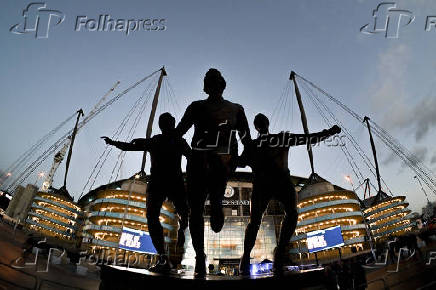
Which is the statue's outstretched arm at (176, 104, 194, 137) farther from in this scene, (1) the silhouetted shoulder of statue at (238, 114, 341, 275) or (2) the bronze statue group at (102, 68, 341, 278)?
(1) the silhouetted shoulder of statue at (238, 114, 341, 275)

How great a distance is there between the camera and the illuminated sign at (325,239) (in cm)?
3425

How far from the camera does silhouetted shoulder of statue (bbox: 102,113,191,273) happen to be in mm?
3787

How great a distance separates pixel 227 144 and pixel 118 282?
2081 mm

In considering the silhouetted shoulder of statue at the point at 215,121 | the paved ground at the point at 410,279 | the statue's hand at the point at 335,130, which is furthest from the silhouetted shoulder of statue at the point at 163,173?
the paved ground at the point at 410,279

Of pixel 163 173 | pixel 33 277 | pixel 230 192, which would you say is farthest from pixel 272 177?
pixel 230 192

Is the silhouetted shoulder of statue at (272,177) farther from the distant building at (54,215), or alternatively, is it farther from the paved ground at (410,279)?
the distant building at (54,215)

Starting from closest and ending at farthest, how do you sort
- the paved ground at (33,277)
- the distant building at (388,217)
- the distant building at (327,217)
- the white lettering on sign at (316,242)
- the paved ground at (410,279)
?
the paved ground at (33,277) → the paved ground at (410,279) → the white lettering on sign at (316,242) → the distant building at (327,217) → the distant building at (388,217)

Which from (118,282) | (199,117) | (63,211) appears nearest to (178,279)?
(118,282)

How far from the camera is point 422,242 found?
14.5 meters

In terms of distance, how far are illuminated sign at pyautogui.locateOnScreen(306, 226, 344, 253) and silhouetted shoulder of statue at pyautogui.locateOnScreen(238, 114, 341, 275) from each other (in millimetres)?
36727

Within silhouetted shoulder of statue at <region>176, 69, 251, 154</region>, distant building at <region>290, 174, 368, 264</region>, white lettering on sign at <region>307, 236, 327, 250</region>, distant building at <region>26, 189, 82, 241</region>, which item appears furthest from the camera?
distant building at <region>26, 189, 82, 241</region>

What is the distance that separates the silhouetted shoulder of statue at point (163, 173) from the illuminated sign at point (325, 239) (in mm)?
37392

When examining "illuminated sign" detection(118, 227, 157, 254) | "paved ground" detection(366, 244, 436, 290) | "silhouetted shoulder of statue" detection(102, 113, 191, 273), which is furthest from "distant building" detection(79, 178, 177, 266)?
"silhouetted shoulder of statue" detection(102, 113, 191, 273)

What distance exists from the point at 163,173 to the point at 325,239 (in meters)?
38.9
